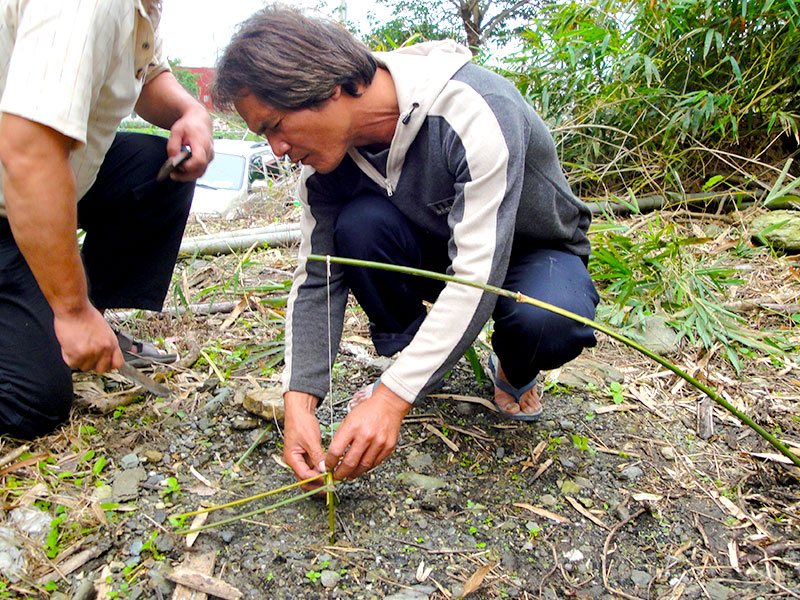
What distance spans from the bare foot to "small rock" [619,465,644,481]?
0.29 metres

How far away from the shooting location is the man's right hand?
1.28 m

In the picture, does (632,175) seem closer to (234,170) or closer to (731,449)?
(731,449)

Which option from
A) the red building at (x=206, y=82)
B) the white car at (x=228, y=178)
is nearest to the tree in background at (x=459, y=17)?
the white car at (x=228, y=178)

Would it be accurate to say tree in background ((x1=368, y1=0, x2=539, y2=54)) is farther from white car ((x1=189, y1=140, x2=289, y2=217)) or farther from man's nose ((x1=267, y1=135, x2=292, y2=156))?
man's nose ((x1=267, y1=135, x2=292, y2=156))

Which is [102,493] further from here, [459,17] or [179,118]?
[459,17]

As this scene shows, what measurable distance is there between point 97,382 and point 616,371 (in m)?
1.80

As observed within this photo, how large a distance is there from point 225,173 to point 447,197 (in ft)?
19.4

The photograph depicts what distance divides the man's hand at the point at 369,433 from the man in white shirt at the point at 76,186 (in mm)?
638

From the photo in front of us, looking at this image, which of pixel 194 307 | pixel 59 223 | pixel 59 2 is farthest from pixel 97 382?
pixel 59 2

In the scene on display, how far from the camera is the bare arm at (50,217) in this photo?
113 cm

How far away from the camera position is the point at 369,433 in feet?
3.73

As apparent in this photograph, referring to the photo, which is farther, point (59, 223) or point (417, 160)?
point (417, 160)

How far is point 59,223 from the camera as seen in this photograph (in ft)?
3.89

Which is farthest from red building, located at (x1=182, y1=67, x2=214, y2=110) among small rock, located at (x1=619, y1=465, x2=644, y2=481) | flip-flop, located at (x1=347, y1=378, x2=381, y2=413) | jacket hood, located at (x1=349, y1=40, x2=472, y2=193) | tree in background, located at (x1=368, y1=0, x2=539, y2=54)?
tree in background, located at (x1=368, y1=0, x2=539, y2=54)
